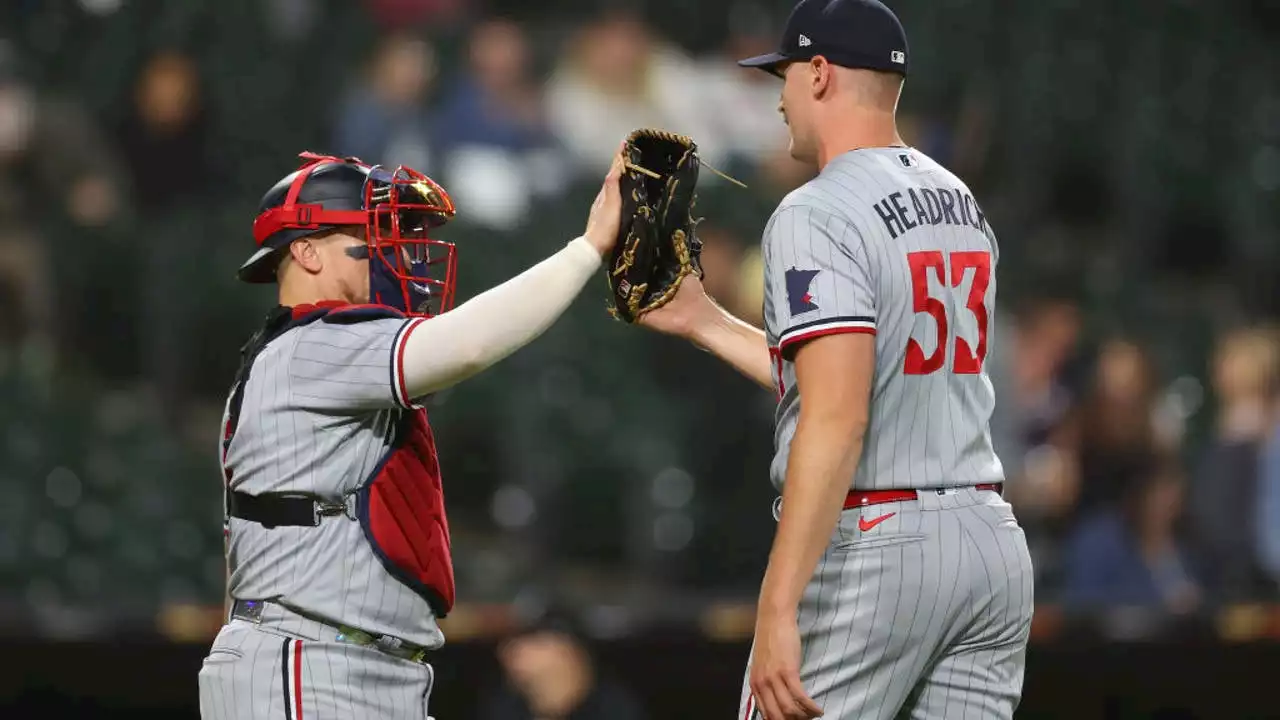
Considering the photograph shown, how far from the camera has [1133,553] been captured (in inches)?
243

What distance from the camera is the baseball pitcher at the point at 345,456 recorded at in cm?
285

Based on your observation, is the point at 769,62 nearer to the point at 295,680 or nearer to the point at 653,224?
the point at 653,224

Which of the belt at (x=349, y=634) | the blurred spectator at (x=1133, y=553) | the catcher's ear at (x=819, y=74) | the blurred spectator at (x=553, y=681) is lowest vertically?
the blurred spectator at (x=553, y=681)

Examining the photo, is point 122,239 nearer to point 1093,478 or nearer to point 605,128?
point 605,128

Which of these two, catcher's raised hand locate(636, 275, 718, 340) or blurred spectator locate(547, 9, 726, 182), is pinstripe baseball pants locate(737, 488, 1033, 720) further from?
blurred spectator locate(547, 9, 726, 182)

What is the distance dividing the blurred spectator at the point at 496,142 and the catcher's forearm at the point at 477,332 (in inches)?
156

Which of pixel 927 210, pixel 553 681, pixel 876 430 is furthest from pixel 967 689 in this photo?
pixel 553 681

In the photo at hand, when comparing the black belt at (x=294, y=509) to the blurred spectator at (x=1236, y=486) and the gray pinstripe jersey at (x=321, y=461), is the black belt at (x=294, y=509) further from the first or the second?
the blurred spectator at (x=1236, y=486)

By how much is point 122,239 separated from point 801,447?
4.55 meters

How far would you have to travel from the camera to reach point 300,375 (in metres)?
2.90

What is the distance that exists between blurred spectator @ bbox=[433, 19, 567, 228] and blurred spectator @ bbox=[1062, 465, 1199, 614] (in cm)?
261

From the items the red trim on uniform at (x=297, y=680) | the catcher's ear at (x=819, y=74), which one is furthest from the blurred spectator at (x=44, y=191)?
the catcher's ear at (x=819, y=74)

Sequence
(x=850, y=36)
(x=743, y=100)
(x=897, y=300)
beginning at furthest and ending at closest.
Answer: (x=743, y=100) → (x=850, y=36) → (x=897, y=300)

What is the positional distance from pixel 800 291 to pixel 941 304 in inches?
10.8
